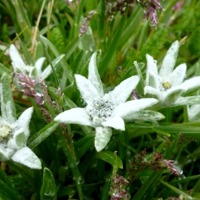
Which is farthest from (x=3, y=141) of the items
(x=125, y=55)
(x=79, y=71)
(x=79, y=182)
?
(x=125, y=55)

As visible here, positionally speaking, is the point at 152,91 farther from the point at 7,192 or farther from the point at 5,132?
the point at 7,192

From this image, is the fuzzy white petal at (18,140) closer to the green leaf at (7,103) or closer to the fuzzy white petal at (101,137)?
the green leaf at (7,103)

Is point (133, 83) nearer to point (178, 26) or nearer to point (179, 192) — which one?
point (179, 192)

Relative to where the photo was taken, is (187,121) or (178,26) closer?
(187,121)

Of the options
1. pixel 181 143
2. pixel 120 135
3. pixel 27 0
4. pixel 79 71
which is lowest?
pixel 181 143

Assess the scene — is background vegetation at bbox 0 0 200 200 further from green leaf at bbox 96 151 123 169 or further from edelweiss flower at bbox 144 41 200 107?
edelweiss flower at bbox 144 41 200 107

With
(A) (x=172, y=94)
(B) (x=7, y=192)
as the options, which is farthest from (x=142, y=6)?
(B) (x=7, y=192)

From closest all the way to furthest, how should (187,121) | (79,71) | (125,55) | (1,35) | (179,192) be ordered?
(179,192), (187,121), (79,71), (125,55), (1,35)
